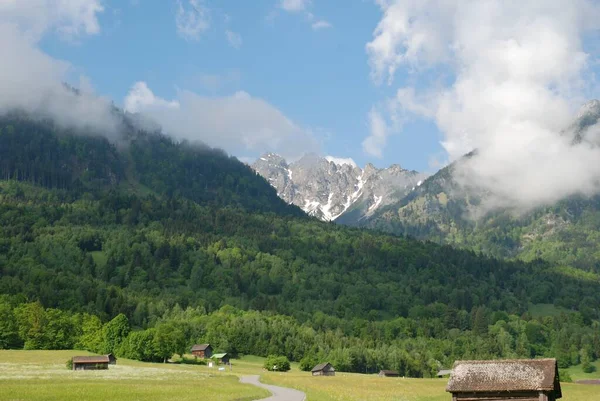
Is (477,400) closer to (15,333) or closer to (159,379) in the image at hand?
(159,379)

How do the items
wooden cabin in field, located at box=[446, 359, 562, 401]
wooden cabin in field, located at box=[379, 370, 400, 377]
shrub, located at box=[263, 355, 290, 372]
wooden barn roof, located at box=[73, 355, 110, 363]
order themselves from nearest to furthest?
1. wooden cabin in field, located at box=[446, 359, 562, 401]
2. wooden barn roof, located at box=[73, 355, 110, 363]
3. shrub, located at box=[263, 355, 290, 372]
4. wooden cabin in field, located at box=[379, 370, 400, 377]

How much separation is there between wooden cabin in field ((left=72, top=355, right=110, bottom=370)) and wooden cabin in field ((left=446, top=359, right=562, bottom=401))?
78077mm

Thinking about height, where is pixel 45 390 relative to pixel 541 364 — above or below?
below

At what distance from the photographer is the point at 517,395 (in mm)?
60844

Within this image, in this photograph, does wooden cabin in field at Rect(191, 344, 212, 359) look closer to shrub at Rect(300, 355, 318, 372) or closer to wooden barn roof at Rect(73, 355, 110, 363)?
shrub at Rect(300, 355, 318, 372)

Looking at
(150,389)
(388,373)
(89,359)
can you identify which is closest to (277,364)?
(388,373)

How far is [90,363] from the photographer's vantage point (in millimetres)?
121188

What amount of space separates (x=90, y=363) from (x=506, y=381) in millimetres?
83302

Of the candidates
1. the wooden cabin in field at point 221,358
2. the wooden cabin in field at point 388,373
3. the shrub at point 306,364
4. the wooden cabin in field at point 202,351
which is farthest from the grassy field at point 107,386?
the wooden cabin in field at point 388,373

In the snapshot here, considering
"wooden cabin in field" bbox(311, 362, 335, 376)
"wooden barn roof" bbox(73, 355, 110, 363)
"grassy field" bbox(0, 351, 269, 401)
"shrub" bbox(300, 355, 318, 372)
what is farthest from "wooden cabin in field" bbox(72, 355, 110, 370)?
"shrub" bbox(300, 355, 318, 372)

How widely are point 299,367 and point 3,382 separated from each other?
11294 cm

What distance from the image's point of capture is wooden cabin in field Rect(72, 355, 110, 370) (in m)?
120

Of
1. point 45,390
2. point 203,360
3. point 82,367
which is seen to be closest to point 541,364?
point 45,390

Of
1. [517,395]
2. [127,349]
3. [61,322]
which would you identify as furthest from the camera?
[61,322]
